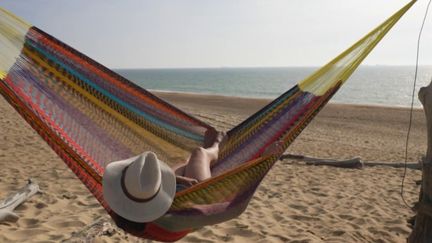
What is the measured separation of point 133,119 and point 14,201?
944 millimetres

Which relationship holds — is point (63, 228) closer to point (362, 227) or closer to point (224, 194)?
point (224, 194)

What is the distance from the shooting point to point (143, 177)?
132cm

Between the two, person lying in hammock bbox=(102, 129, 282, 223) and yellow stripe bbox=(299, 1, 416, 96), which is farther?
yellow stripe bbox=(299, 1, 416, 96)

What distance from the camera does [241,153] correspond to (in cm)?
241

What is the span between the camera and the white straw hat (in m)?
1.31

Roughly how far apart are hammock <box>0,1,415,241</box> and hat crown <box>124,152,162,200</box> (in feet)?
0.64

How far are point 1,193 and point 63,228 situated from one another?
847 millimetres

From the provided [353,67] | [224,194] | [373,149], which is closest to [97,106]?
[224,194]

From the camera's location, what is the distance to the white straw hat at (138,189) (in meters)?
1.31

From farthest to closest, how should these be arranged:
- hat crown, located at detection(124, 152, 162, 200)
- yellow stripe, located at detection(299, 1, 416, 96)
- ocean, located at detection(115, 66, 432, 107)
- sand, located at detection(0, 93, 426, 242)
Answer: ocean, located at detection(115, 66, 432, 107) → sand, located at detection(0, 93, 426, 242) → yellow stripe, located at detection(299, 1, 416, 96) → hat crown, located at detection(124, 152, 162, 200)

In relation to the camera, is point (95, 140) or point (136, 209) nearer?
point (136, 209)

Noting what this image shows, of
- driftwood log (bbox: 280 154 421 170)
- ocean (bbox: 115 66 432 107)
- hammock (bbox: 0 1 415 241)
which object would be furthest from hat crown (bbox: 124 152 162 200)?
ocean (bbox: 115 66 432 107)

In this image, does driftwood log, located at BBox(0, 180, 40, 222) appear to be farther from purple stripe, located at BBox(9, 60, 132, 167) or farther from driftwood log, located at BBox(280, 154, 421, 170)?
driftwood log, located at BBox(280, 154, 421, 170)

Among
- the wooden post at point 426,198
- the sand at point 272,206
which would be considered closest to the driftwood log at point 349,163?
the sand at point 272,206
